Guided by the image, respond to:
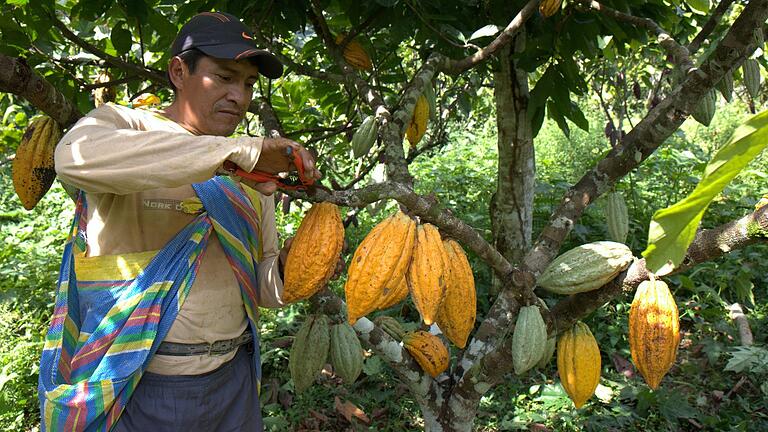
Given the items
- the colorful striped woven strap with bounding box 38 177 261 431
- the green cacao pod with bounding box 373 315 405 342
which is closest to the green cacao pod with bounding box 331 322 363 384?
the green cacao pod with bounding box 373 315 405 342

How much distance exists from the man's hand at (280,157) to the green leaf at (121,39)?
4.55ft

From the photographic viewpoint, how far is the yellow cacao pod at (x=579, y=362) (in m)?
1.47

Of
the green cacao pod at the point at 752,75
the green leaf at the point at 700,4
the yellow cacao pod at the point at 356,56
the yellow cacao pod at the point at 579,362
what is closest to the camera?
the yellow cacao pod at the point at 579,362

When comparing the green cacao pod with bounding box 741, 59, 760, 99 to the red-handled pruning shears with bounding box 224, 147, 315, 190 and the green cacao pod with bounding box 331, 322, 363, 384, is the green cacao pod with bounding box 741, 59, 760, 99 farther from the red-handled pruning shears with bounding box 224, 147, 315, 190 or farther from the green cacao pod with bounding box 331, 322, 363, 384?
the red-handled pruning shears with bounding box 224, 147, 315, 190

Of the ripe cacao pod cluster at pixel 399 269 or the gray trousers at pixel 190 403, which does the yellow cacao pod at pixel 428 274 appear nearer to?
the ripe cacao pod cluster at pixel 399 269

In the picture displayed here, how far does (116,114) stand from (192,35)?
0.26 m

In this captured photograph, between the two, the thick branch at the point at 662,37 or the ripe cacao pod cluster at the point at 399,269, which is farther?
the thick branch at the point at 662,37

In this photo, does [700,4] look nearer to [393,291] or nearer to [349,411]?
[393,291]

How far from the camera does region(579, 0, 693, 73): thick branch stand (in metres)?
1.51

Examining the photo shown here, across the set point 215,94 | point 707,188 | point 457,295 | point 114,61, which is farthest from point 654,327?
point 114,61

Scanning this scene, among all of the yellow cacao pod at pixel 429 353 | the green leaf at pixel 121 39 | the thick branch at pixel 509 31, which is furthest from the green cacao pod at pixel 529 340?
the green leaf at pixel 121 39

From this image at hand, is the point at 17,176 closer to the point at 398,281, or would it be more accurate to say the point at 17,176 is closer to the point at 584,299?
the point at 398,281

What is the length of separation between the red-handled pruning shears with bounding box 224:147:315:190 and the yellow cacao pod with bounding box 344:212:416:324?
6.4 inches

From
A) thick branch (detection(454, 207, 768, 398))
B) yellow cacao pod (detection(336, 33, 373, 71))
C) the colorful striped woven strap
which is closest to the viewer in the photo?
thick branch (detection(454, 207, 768, 398))
